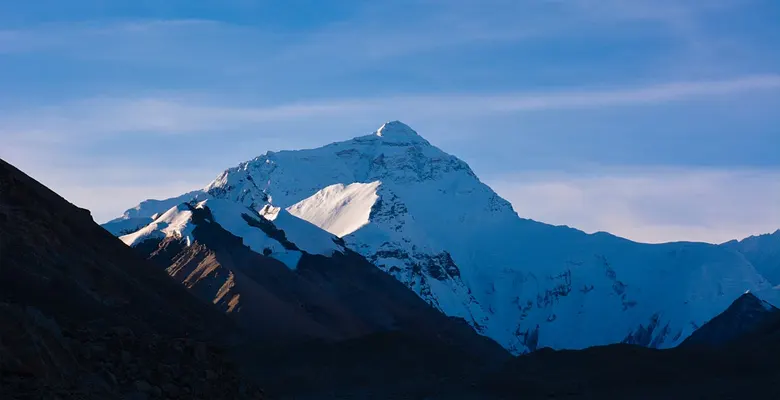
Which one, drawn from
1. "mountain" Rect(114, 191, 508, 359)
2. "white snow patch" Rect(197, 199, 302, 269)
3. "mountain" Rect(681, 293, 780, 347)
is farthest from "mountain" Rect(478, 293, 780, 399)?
"white snow patch" Rect(197, 199, 302, 269)

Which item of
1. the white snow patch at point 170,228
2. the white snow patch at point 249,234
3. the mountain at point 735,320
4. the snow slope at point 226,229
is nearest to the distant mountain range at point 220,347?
the mountain at point 735,320

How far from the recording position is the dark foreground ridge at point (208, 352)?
4506 cm

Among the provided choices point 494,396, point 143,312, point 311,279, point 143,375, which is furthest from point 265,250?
point 143,375

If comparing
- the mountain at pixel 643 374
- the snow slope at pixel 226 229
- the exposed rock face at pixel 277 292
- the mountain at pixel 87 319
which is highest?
the snow slope at pixel 226 229

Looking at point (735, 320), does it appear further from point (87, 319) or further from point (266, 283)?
point (87, 319)

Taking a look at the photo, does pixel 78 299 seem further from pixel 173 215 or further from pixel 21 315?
pixel 173 215

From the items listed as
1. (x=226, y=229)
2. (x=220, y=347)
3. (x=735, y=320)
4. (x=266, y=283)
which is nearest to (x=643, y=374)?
(x=220, y=347)

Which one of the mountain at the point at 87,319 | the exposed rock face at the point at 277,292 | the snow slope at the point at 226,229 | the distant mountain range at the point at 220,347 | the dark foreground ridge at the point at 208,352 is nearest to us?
the mountain at the point at 87,319

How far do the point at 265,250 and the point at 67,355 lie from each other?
146 m

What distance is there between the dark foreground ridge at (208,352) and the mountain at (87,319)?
9 centimetres

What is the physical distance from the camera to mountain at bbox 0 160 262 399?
4209cm

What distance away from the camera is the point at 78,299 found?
83188mm

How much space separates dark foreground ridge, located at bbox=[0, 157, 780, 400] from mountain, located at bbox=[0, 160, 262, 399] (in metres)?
0.09

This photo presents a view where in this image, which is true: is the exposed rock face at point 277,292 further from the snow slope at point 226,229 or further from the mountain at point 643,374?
the mountain at point 643,374
